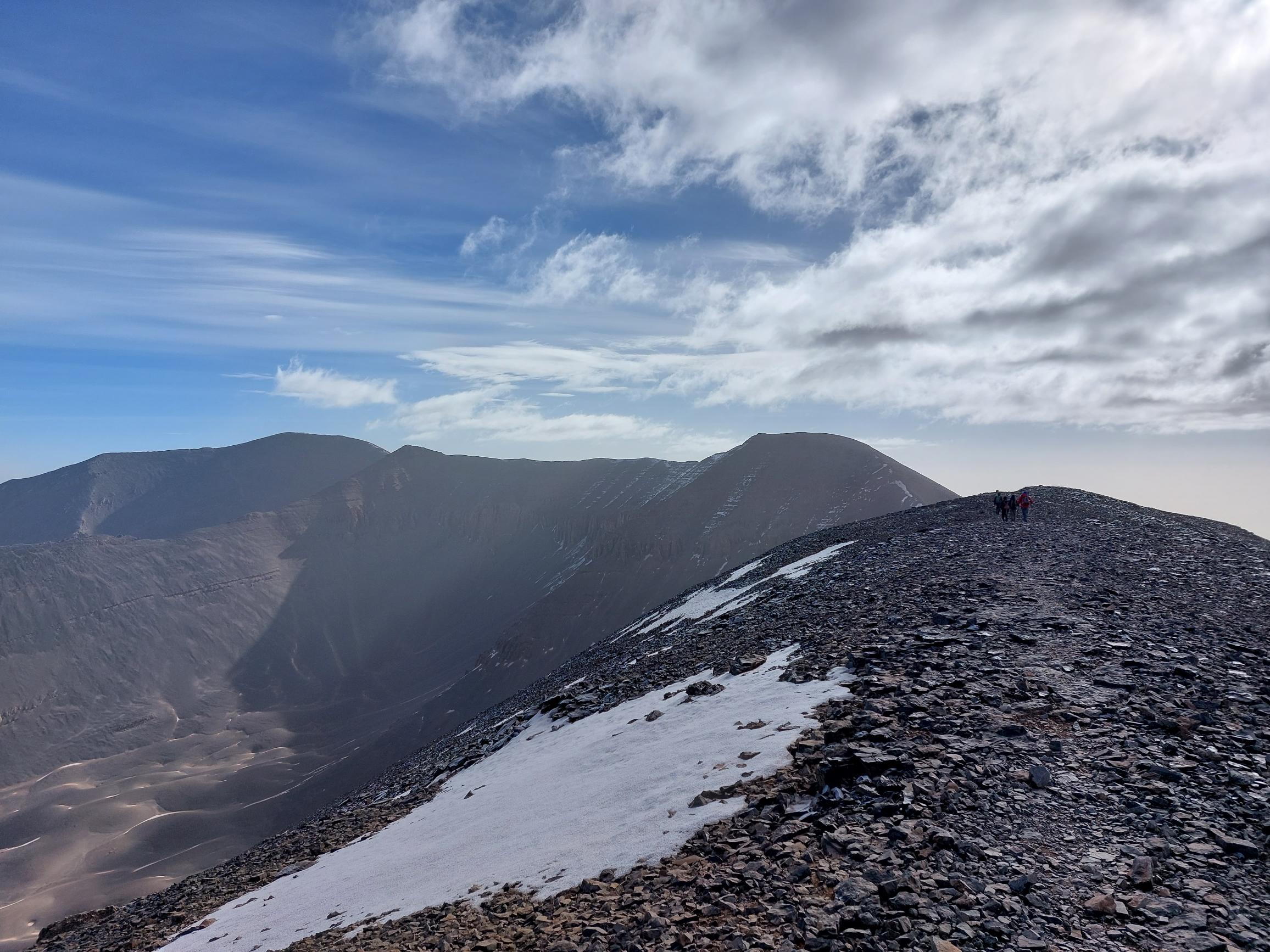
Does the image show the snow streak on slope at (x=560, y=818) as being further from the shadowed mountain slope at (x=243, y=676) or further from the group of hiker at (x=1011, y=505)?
the shadowed mountain slope at (x=243, y=676)

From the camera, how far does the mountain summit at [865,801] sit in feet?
23.6

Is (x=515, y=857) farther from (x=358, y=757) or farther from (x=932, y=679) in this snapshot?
(x=358, y=757)

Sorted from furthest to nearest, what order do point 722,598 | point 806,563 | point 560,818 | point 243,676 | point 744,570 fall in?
point 243,676, point 744,570, point 722,598, point 806,563, point 560,818

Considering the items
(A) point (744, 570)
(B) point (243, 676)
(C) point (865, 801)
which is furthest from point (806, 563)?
(B) point (243, 676)

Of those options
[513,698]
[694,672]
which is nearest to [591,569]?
[513,698]

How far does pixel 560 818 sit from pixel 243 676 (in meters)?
205

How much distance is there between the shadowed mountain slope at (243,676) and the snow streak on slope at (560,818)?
317 feet

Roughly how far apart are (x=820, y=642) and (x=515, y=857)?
10035mm

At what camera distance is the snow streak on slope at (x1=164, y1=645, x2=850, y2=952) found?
11062mm

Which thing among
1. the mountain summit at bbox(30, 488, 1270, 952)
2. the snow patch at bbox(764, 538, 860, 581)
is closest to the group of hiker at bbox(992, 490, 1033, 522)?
the snow patch at bbox(764, 538, 860, 581)

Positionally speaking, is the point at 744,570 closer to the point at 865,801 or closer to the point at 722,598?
the point at 722,598

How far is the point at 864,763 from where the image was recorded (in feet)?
32.3

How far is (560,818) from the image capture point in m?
13.2

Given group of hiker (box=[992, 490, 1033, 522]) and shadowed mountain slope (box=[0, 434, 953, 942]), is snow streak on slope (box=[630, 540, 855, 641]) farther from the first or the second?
shadowed mountain slope (box=[0, 434, 953, 942])
